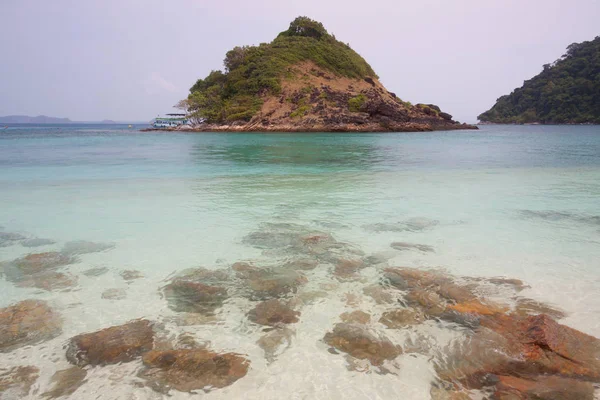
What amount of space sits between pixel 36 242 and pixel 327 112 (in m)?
63.0

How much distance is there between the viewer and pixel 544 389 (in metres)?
2.77

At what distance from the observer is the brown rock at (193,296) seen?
14.0 feet

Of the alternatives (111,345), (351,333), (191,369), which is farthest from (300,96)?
(191,369)

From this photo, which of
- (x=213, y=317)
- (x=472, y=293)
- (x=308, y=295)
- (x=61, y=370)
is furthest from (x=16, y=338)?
(x=472, y=293)

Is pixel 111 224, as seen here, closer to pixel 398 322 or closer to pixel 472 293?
pixel 398 322

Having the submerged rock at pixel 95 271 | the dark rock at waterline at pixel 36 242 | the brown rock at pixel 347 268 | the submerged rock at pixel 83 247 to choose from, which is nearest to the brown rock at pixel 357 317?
the brown rock at pixel 347 268

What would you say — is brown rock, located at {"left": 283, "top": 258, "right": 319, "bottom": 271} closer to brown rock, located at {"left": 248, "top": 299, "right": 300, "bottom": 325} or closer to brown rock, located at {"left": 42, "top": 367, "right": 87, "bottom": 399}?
brown rock, located at {"left": 248, "top": 299, "right": 300, "bottom": 325}

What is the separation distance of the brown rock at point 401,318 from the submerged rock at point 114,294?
11.2 feet

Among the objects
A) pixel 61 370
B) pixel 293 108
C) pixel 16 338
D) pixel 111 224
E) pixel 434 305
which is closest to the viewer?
pixel 61 370

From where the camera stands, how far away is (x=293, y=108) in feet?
224

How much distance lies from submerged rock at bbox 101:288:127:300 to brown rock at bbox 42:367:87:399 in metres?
1.44

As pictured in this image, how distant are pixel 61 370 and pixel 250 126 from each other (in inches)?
2642

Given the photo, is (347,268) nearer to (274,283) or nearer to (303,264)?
(303,264)

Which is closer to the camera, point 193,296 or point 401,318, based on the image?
point 401,318
